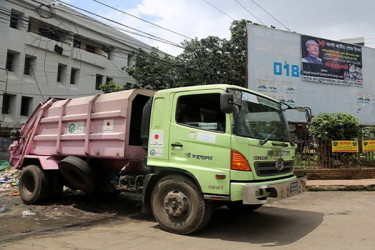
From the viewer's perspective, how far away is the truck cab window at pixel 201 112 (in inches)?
197

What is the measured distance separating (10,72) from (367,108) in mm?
20947

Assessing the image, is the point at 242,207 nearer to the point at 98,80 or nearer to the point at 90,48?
the point at 98,80

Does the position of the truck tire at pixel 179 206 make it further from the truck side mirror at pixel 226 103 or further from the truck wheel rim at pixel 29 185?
the truck wheel rim at pixel 29 185

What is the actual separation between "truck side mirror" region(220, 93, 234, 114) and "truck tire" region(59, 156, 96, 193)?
3.34 metres

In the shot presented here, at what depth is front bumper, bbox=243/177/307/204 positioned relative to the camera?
179 inches

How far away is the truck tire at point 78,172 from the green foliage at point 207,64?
43.1 feet

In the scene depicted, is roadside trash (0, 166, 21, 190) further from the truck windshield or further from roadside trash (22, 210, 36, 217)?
the truck windshield

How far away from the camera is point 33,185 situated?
7.62 m

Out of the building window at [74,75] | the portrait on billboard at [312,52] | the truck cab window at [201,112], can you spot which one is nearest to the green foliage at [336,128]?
the portrait on billboard at [312,52]

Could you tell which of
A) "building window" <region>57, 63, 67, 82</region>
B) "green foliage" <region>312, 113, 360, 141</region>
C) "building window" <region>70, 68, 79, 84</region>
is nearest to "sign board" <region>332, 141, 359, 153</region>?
"green foliage" <region>312, 113, 360, 141</region>

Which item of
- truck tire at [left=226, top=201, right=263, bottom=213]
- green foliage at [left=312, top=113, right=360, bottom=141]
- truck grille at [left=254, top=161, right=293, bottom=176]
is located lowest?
truck tire at [left=226, top=201, right=263, bottom=213]

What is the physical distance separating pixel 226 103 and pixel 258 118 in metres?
0.85

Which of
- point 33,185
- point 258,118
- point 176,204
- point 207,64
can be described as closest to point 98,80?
point 207,64

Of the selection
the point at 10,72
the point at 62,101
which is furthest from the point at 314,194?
the point at 10,72
